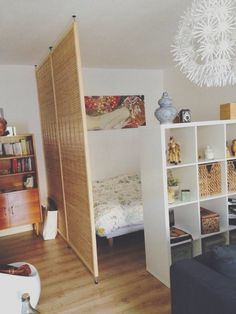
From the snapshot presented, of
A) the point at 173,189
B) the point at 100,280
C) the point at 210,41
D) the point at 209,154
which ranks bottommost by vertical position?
the point at 100,280

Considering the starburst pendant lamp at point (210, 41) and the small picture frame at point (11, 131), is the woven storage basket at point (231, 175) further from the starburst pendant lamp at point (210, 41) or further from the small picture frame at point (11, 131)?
the small picture frame at point (11, 131)

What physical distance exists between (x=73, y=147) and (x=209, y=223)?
4.87ft

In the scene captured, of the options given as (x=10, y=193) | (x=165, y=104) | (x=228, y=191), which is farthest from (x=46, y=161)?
(x=228, y=191)

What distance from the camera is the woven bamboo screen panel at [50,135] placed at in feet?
10.9

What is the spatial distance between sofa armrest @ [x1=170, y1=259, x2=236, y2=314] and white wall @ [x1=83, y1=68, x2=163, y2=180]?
9.82 feet

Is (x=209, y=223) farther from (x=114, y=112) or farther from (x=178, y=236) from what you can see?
(x=114, y=112)

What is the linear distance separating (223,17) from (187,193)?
1496mm

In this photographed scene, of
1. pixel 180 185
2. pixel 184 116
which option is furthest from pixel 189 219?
pixel 184 116

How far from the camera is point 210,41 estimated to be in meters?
1.43

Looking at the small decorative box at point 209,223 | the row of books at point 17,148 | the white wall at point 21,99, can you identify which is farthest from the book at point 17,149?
the small decorative box at point 209,223

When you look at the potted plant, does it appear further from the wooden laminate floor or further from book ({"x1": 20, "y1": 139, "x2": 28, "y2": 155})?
book ({"x1": 20, "y1": 139, "x2": 28, "y2": 155})

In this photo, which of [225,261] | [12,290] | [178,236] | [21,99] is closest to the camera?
[225,261]

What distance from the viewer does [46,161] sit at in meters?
3.98

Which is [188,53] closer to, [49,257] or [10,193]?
[49,257]
